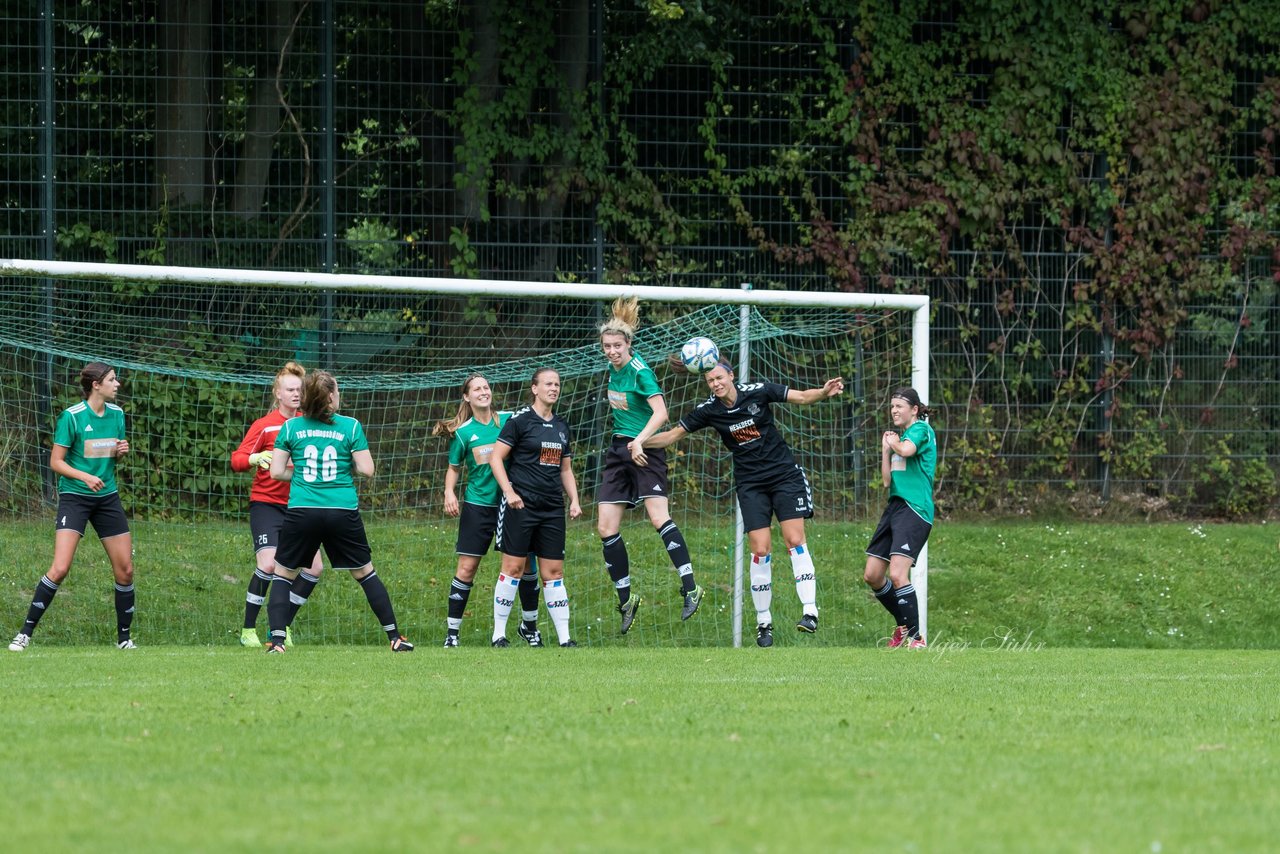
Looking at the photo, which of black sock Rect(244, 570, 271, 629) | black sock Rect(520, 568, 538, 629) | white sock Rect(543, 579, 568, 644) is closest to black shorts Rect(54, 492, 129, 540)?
black sock Rect(244, 570, 271, 629)

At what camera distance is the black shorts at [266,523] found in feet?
36.9

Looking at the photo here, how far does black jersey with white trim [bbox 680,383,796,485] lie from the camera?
11.6m

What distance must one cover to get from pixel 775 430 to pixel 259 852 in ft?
26.3

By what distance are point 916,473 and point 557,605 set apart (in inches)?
107

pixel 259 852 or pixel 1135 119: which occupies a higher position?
pixel 1135 119

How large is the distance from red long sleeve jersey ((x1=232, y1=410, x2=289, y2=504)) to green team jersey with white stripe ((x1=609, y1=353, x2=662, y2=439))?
96.5 inches

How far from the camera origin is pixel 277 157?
17.0 metres

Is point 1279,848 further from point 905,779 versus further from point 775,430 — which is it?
point 775,430

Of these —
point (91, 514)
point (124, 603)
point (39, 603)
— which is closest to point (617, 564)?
point (124, 603)

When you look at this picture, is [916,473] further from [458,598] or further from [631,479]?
[458,598]

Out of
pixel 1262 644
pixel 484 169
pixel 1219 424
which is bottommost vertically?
pixel 1262 644

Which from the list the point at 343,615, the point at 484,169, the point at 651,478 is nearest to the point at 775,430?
the point at 651,478

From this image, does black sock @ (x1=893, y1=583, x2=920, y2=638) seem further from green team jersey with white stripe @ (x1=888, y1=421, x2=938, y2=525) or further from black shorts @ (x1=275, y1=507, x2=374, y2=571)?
black shorts @ (x1=275, y1=507, x2=374, y2=571)

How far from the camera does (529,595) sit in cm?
1177
